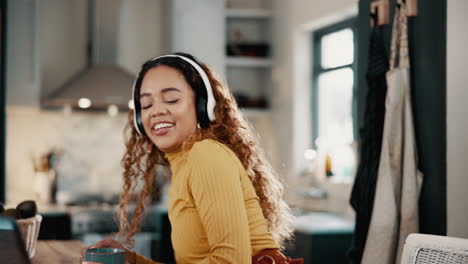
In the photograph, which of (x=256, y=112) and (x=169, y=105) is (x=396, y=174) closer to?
(x=169, y=105)

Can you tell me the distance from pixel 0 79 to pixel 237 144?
3.88 metres

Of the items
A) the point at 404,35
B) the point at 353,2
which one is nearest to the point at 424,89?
the point at 404,35

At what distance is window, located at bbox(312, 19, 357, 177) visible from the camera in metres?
5.12

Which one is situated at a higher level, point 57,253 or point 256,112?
point 256,112

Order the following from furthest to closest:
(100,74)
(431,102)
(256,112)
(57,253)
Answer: (256,112) → (100,74) → (431,102) → (57,253)

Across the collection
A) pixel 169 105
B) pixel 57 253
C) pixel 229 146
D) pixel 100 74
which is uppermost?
pixel 100 74

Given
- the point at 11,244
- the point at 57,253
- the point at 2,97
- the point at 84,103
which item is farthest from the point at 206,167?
the point at 84,103

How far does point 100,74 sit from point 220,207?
426 centimetres

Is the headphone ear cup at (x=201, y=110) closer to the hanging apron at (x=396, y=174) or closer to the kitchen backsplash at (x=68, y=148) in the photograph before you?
the hanging apron at (x=396, y=174)

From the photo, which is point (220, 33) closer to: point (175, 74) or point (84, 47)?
point (84, 47)

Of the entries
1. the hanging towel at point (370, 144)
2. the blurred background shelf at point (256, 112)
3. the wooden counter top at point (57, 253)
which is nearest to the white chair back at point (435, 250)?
the hanging towel at point (370, 144)

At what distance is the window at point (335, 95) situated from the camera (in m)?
5.12

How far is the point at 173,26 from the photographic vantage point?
565 centimetres

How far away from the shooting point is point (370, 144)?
9.04ft
